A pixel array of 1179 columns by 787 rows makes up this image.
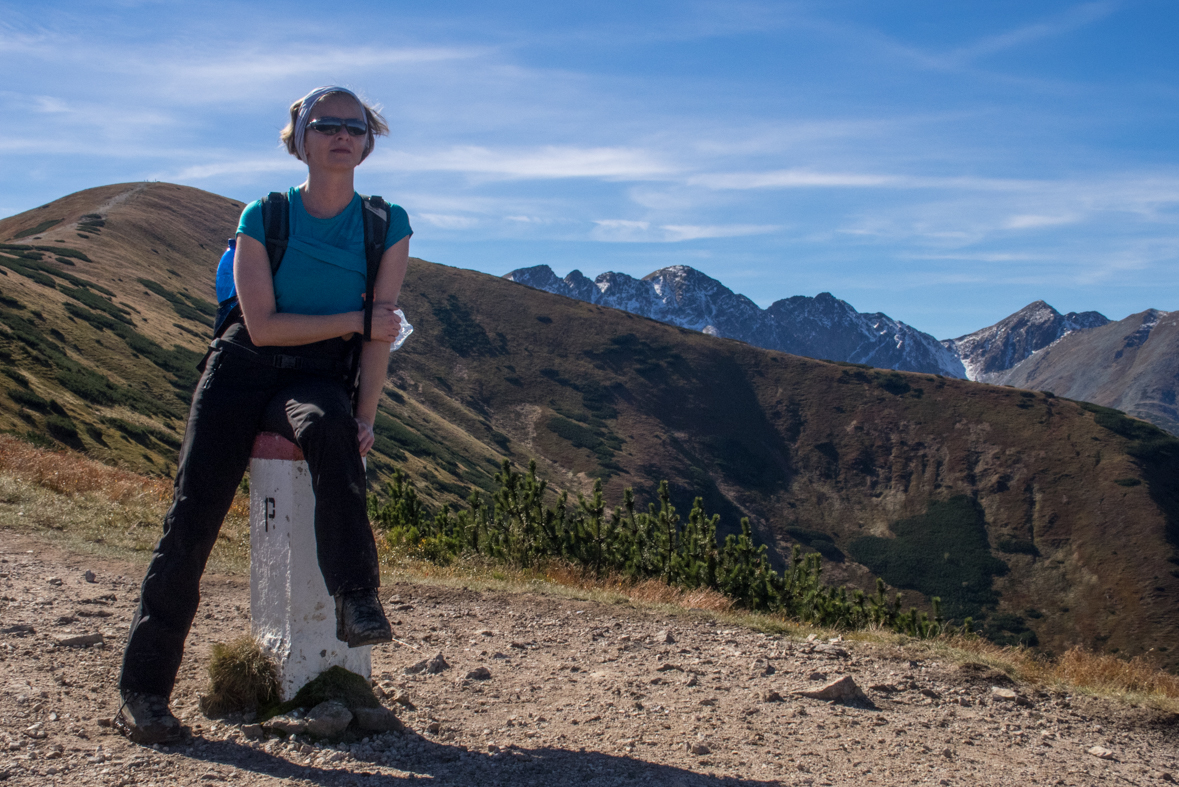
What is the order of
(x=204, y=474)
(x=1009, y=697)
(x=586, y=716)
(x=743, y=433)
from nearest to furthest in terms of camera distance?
(x=204, y=474) < (x=586, y=716) < (x=1009, y=697) < (x=743, y=433)

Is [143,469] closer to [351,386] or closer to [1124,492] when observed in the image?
[351,386]

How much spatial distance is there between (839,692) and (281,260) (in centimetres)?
317

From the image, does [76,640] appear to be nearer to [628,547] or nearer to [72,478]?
[628,547]

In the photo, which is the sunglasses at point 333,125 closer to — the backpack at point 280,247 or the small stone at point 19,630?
the backpack at point 280,247

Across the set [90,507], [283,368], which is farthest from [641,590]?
[90,507]

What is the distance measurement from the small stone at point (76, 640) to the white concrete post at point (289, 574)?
1312 mm

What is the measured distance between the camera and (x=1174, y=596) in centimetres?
8206

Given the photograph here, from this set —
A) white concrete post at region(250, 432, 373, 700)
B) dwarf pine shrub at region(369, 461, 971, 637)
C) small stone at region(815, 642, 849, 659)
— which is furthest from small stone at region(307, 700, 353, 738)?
dwarf pine shrub at region(369, 461, 971, 637)

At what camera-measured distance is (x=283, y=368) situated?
10.3 feet

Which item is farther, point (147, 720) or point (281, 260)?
point (281, 260)

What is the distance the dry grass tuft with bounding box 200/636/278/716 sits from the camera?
3318 millimetres

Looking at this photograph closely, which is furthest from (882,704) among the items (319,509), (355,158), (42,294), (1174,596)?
(1174,596)

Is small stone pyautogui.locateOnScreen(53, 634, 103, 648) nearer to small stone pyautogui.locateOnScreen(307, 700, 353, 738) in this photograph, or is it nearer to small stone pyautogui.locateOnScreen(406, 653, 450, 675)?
small stone pyautogui.locateOnScreen(406, 653, 450, 675)

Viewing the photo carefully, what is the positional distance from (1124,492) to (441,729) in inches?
4409
